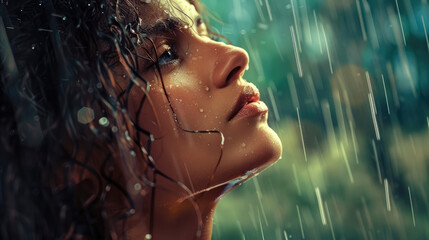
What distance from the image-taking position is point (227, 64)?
171 centimetres

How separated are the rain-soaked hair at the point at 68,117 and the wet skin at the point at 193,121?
2.0 inches

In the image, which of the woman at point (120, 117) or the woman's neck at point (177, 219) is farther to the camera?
the woman's neck at point (177, 219)

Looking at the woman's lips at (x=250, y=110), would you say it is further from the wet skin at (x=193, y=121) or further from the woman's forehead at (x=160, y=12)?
the woman's forehead at (x=160, y=12)

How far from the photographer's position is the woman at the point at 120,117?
58.7 inches

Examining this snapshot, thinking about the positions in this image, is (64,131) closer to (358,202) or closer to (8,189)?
(8,189)

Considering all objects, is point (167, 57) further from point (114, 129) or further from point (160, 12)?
point (114, 129)

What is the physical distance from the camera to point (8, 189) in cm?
139

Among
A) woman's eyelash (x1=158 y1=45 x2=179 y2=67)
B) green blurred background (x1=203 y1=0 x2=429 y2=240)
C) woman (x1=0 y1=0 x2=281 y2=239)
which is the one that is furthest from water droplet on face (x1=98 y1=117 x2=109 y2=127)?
green blurred background (x1=203 y1=0 x2=429 y2=240)

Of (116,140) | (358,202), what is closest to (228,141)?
(116,140)

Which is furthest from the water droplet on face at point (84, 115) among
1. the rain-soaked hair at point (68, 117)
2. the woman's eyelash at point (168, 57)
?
the woman's eyelash at point (168, 57)

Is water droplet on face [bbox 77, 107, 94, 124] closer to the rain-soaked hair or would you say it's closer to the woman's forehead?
the rain-soaked hair

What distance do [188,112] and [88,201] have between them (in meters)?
0.45

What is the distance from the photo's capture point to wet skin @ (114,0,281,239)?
64.9 inches

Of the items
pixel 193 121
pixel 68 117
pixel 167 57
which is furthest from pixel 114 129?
pixel 167 57
